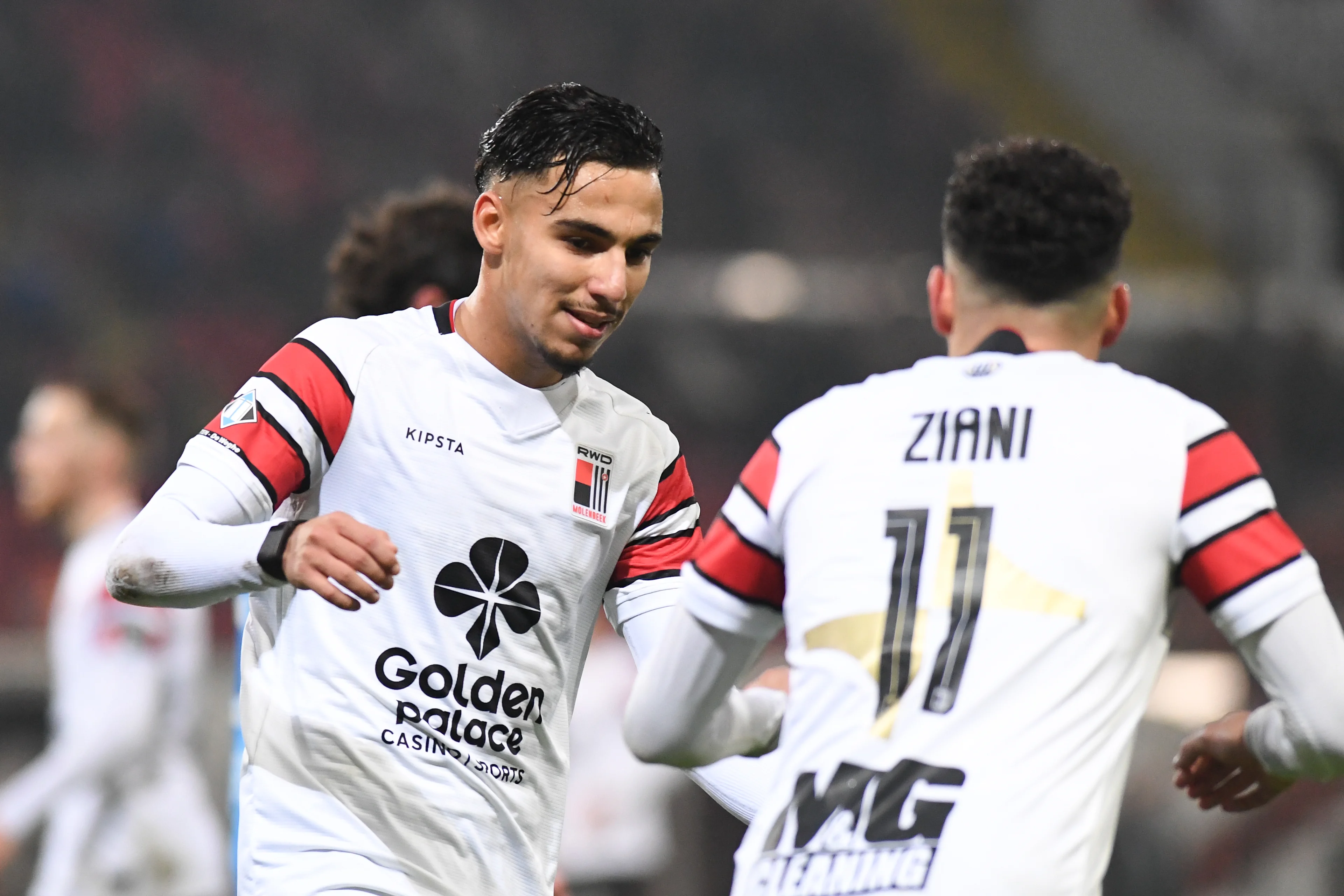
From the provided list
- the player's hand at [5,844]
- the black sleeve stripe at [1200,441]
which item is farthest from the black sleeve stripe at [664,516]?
the player's hand at [5,844]

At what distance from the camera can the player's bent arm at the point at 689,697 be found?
226 centimetres

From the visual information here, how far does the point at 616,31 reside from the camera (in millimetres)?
15000

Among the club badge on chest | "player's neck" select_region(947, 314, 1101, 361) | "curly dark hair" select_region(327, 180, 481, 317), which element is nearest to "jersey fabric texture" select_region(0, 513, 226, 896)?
"curly dark hair" select_region(327, 180, 481, 317)

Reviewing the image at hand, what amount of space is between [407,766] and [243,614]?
1049 mm

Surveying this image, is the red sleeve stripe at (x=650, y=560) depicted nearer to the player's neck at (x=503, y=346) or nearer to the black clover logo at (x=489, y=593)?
the black clover logo at (x=489, y=593)

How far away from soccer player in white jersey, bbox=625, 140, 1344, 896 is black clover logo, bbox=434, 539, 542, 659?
0.65m

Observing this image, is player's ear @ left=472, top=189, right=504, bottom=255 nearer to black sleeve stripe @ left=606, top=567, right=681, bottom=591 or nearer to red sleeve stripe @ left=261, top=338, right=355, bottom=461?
red sleeve stripe @ left=261, top=338, right=355, bottom=461

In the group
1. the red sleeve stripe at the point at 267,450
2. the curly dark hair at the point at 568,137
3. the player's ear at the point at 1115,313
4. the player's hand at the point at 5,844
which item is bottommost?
the player's hand at the point at 5,844

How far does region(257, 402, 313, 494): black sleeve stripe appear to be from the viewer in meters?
2.73

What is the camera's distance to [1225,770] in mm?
2229

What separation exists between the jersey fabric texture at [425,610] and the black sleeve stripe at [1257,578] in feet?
3.89

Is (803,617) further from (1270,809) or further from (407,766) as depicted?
(1270,809)

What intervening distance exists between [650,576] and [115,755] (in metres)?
3.30

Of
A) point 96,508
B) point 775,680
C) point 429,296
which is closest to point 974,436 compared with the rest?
point 775,680
